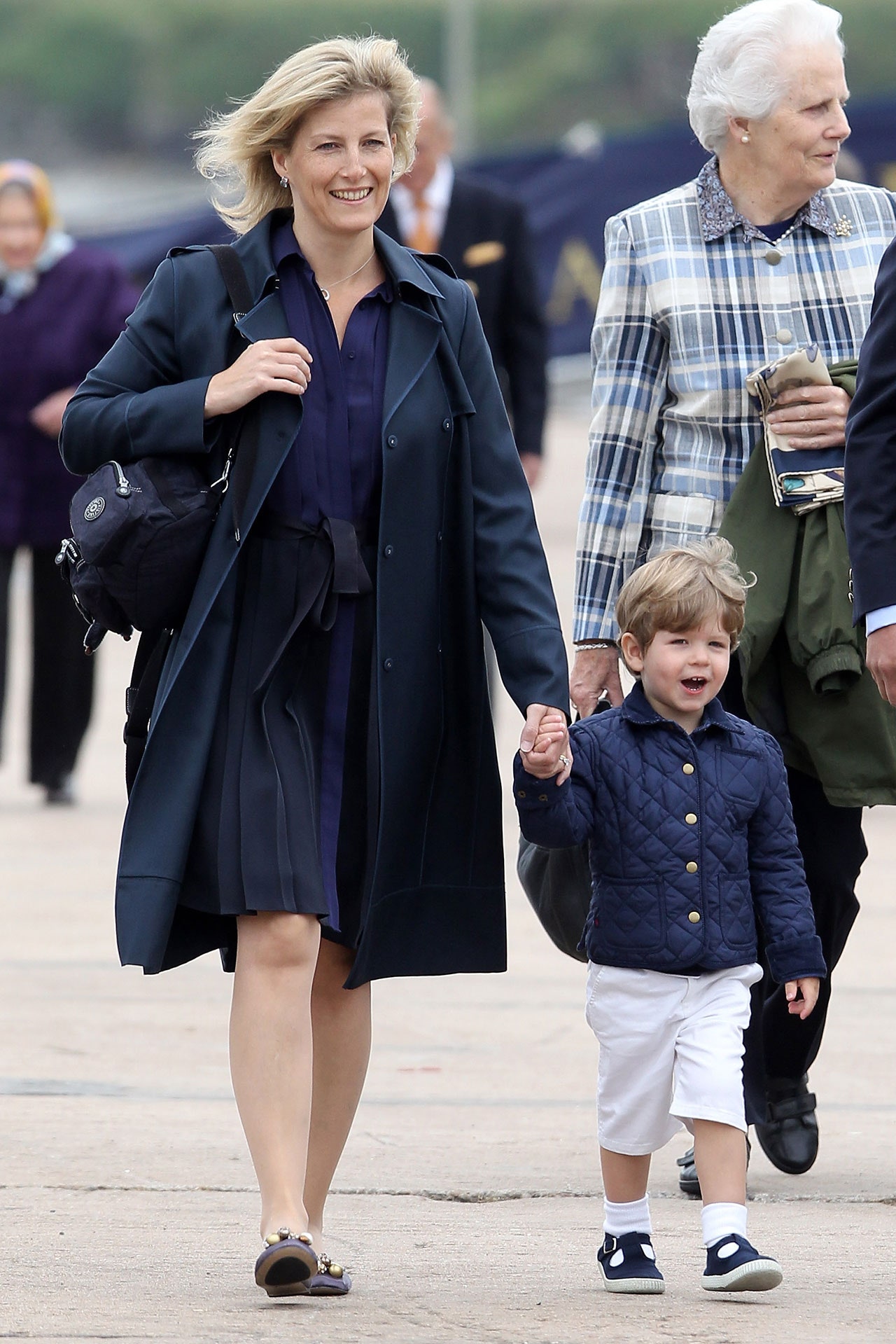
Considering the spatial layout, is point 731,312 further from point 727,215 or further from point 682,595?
point 682,595

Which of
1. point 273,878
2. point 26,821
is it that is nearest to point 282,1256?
point 273,878

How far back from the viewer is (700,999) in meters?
3.78

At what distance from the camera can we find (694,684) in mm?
3859

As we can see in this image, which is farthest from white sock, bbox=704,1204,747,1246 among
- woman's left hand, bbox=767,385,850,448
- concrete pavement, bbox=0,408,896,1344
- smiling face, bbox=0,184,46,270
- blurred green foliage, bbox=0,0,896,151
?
blurred green foliage, bbox=0,0,896,151

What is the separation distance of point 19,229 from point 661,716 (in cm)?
592

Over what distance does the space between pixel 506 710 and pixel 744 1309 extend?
7.77 meters

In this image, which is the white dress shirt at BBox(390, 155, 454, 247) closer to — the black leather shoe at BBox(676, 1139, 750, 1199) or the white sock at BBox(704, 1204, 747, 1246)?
the black leather shoe at BBox(676, 1139, 750, 1199)

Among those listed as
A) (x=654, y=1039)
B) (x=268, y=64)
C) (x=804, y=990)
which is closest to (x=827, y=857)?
(x=804, y=990)

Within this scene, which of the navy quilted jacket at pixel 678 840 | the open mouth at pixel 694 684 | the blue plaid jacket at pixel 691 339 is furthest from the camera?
the blue plaid jacket at pixel 691 339

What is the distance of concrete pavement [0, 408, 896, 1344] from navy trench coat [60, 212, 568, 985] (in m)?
0.50

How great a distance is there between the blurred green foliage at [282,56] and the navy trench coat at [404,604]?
5949 centimetres

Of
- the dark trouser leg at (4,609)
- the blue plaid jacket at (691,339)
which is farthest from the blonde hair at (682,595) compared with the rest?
the dark trouser leg at (4,609)

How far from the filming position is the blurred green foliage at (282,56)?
210ft

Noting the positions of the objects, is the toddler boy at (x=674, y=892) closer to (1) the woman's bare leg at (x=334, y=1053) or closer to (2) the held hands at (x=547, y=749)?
(2) the held hands at (x=547, y=749)
